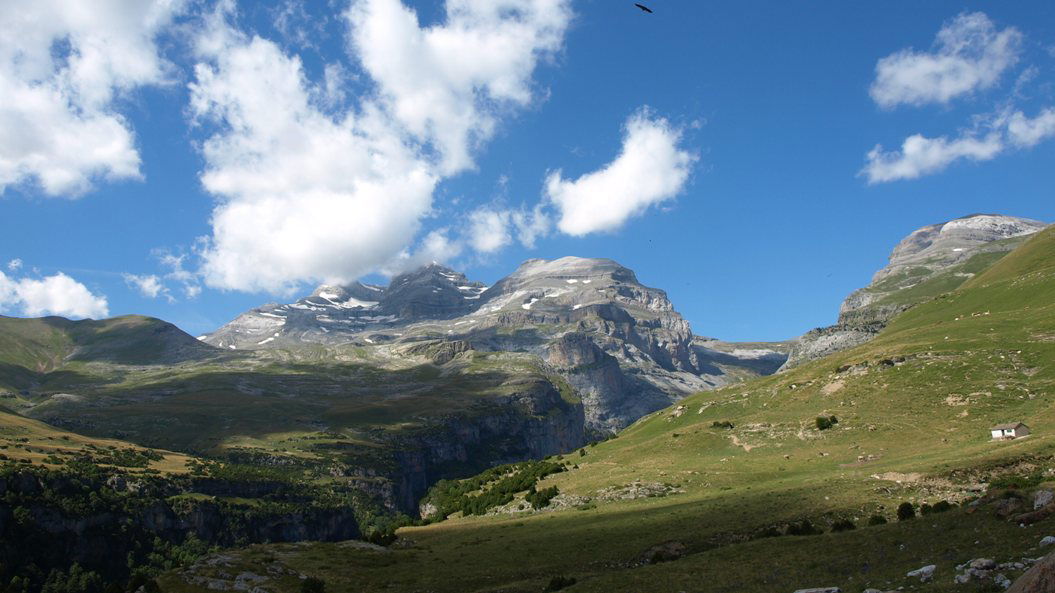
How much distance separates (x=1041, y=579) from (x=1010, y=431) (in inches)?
2347

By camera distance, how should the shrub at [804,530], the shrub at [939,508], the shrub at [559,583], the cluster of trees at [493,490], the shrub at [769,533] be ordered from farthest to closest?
1. the cluster of trees at [493,490]
2. the shrub at [769,533]
3. the shrub at [804,530]
4. the shrub at [939,508]
5. the shrub at [559,583]

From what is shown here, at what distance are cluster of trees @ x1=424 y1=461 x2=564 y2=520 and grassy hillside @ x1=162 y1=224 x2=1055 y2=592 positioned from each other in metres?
2.64

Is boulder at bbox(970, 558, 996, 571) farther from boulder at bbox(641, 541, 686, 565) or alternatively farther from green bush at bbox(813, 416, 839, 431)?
green bush at bbox(813, 416, 839, 431)

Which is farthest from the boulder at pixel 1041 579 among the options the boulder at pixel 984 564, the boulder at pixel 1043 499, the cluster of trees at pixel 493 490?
the cluster of trees at pixel 493 490

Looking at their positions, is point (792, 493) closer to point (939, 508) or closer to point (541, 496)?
point (939, 508)

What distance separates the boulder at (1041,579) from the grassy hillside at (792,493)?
7.21 metres

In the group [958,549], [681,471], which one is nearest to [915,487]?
[958,549]

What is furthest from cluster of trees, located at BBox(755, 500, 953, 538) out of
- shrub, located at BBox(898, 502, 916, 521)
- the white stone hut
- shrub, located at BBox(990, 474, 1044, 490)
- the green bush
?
the green bush

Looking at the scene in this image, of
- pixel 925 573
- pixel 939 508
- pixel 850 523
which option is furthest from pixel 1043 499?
pixel 925 573

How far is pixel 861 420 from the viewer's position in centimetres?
8688

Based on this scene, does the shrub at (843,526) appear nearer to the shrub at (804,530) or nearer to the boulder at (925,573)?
the shrub at (804,530)

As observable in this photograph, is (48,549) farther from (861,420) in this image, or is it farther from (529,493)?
(861,420)

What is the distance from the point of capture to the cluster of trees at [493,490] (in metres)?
89.0

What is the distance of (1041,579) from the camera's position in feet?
57.7
